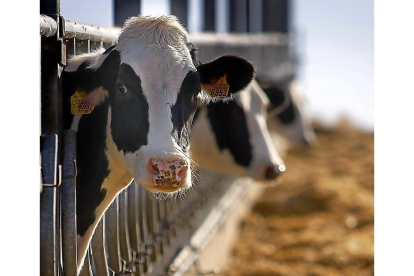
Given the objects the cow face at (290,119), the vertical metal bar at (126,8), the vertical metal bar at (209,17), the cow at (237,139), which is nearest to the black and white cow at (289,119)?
the cow face at (290,119)

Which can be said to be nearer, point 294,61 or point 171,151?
point 171,151

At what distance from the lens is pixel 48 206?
168cm

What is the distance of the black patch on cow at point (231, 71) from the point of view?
1.98 m

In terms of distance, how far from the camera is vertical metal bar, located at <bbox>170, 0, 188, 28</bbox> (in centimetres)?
256

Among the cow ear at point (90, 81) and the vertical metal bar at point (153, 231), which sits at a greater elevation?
the cow ear at point (90, 81)

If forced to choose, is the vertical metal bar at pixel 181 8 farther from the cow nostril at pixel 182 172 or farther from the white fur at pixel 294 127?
the white fur at pixel 294 127

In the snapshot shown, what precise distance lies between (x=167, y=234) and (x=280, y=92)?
1.65 meters

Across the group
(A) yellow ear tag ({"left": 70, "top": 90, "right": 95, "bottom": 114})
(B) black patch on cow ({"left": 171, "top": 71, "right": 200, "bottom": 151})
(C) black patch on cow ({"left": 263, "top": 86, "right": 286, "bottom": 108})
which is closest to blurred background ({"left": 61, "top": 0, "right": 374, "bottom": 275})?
(C) black patch on cow ({"left": 263, "top": 86, "right": 286, "bottom": 108})

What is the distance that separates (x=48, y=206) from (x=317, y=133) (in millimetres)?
8776

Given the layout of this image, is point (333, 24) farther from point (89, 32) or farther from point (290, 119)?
point (290, 119)

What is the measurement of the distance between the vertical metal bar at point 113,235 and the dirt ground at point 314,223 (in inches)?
90.1

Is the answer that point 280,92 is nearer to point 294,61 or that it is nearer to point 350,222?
point 350,222

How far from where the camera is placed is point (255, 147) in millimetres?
3438
